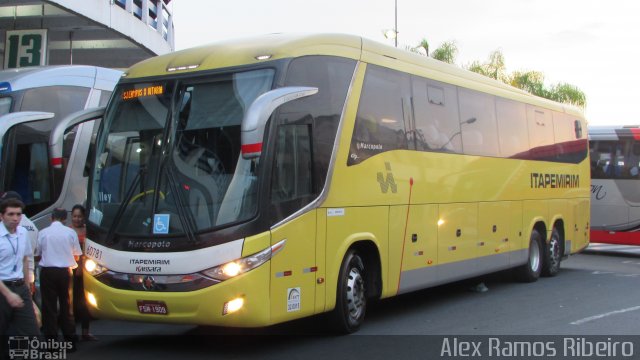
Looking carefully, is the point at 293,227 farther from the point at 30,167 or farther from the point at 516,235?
the point at 516,235

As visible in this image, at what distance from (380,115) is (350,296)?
2.45 m

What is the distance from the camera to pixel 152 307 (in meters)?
8.12

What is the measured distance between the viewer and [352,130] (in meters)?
9.66

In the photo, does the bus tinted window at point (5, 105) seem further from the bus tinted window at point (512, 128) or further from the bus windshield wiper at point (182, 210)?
the bus tinted window at point (512, 128)

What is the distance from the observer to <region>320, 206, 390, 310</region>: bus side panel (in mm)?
9156

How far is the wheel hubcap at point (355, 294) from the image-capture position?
31.5 feet

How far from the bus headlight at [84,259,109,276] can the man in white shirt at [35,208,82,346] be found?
0.55 ft

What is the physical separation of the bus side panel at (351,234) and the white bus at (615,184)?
13811mm

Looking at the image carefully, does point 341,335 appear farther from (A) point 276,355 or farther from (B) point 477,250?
(B) point 477,250

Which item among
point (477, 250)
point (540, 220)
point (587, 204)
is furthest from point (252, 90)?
point (587, 204)

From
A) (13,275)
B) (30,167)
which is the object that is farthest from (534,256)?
(13,275)

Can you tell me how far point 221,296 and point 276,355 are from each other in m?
1.06

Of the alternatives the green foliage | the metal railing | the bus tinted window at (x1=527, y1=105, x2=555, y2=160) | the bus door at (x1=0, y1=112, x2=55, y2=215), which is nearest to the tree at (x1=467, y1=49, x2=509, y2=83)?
the green foliage

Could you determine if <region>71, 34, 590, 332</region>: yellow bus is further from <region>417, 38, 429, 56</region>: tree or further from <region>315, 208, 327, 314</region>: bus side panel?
<region>417, 38, 429, 56</region>: tree
